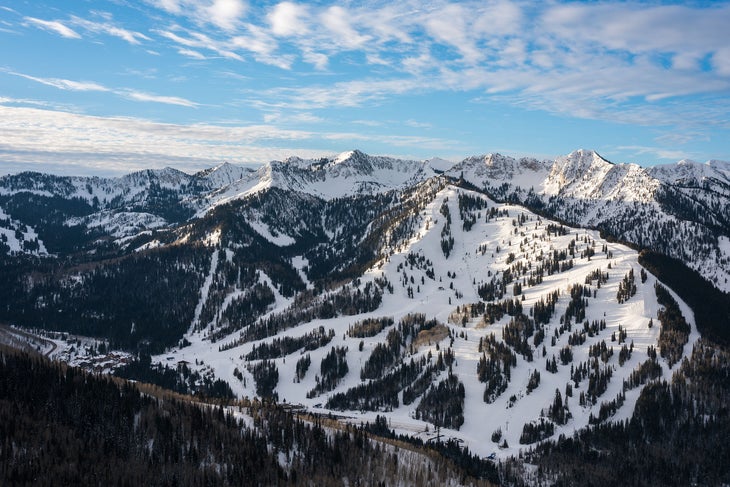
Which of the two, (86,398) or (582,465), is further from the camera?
(582,465)

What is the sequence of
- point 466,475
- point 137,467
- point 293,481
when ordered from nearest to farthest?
point 137,467
point 293,481
point 466,475

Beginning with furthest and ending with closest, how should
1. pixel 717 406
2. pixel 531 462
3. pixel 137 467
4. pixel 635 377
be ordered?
pixel 635 377, pixel 717 406, pixel 531 462, pixel 137 467

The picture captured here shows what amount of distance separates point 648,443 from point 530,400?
1622 inches

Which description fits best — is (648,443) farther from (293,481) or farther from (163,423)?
(163,423)

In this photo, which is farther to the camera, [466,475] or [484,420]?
[484,420]

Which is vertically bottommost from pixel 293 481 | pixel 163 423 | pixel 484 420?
pixel 484 420

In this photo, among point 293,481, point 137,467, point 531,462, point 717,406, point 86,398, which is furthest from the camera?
point 717,406

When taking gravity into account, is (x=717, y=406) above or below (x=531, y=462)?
above

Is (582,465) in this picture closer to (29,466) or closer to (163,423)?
(163,423)

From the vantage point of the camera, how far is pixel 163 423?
115 meters

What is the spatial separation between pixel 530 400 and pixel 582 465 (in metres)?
41.5

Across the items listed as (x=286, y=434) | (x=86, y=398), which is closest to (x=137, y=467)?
(x=86, y=398)

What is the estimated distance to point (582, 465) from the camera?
152 m

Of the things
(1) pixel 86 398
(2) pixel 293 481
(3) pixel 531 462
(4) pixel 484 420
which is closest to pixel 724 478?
(3) pixel 531 462
